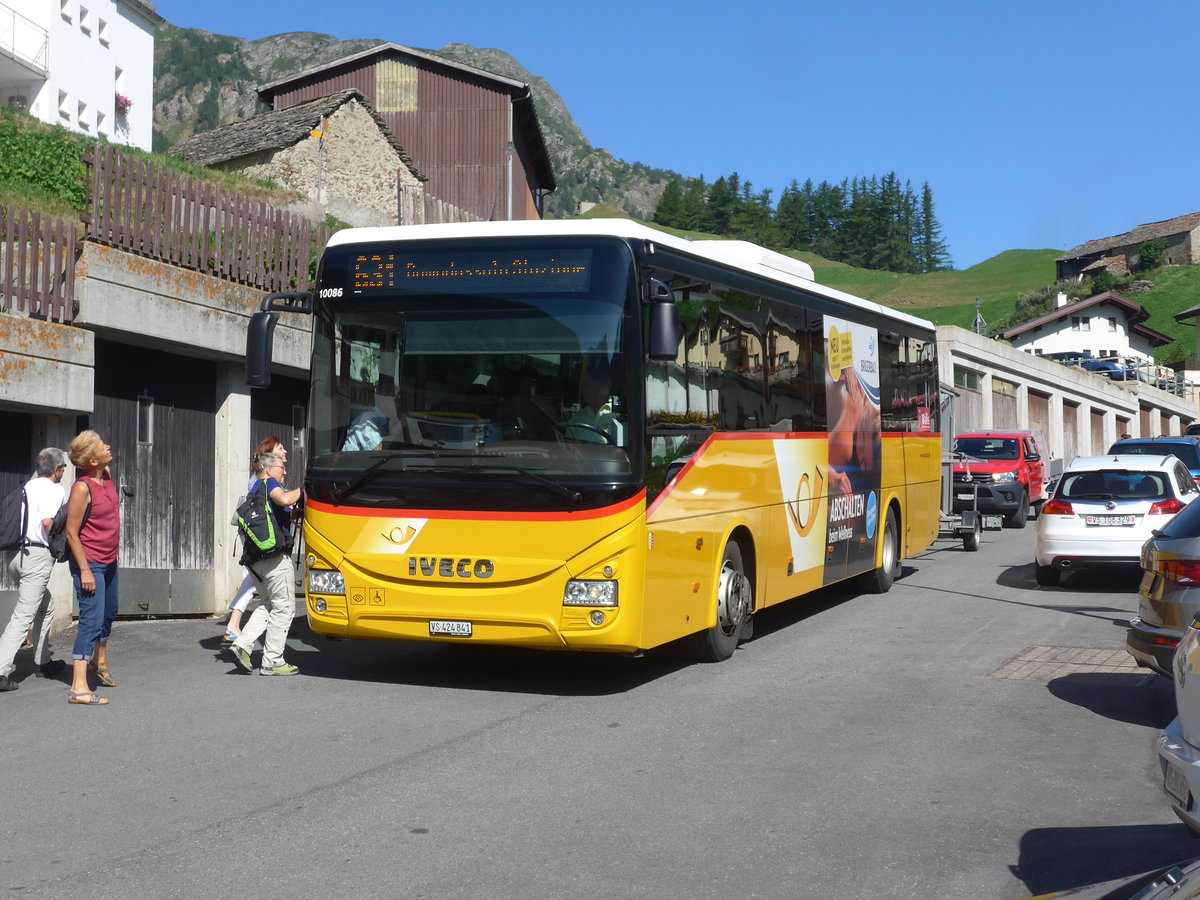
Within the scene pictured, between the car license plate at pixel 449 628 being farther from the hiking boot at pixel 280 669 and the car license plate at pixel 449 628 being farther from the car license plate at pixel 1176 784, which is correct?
the car license plate at pixel 1176 784

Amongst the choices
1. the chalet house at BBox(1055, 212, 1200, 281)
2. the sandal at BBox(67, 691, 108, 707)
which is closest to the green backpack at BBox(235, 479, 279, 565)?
the sandal at BBox(67, 691, 108, 707)

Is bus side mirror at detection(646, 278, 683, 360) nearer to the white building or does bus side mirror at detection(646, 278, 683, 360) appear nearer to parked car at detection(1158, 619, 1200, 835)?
parked car at detection(1158, 619, 1200, 835)

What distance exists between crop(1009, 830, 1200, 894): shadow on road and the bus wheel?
4804mm

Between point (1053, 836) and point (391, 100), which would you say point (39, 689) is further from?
point (391, 100)

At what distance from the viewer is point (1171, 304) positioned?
114438mm

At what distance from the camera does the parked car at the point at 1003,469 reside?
91.0 ft

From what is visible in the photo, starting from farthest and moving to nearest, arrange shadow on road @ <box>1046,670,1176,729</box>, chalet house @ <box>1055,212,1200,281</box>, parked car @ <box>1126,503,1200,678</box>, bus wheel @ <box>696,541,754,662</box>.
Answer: chalet house @ <box>1055,212,1200,281</box> → bus wheel @ <box>696,541,754,662</box> → shadow on road @ <box>1046,670,1176,729</box> → parked car @ <box>1126,503,1200,678</box>

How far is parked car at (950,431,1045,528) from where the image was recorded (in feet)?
91.0

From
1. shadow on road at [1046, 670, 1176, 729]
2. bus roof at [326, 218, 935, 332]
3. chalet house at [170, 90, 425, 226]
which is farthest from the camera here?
chalet house at [170, 90, 425, 226]

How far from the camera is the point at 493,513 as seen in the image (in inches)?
362

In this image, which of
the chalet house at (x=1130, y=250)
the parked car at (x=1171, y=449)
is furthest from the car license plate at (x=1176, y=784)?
the chalet house at (x=1130, y=250)

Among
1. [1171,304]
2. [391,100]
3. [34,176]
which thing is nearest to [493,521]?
[34,176]

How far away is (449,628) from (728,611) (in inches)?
101

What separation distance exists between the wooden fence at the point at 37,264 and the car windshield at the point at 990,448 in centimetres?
2021
